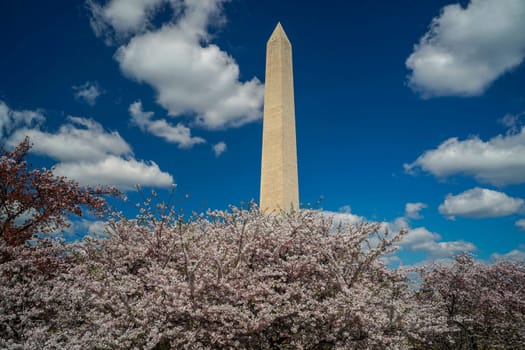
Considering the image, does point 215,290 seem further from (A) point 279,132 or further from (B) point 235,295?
(A) point 279,132

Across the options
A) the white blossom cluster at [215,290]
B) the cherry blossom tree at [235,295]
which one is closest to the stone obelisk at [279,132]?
the white blossom cluster at [215,290]

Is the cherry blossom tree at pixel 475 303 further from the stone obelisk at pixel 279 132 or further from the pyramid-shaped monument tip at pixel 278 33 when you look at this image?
the pyramid-shaped monument tip at pixel 278 33

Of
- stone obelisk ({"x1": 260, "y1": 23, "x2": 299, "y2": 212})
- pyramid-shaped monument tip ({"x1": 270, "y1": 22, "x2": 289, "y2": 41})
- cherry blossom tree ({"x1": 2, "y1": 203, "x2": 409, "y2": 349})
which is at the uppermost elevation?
pyramid-shaped monument tip ({"x1": 270, "y1": 22, "x2": 289, "y2": 41})

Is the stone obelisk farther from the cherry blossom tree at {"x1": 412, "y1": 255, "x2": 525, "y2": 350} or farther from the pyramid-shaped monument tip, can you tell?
the cherry blossom tree at {"x1": 412, "y1": 255, "x2": 525, "y2": 350}

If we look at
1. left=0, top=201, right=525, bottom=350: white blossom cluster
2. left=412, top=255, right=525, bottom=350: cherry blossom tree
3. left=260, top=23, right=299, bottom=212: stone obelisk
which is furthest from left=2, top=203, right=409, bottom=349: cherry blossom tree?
left=260, top=23, right=299, bottom=212: stone obelisk

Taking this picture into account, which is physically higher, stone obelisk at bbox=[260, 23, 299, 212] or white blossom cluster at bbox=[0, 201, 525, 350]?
stone obelisk at bbox=[260, 23, 299, 212]

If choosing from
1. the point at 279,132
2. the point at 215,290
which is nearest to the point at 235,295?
the point at 215,290

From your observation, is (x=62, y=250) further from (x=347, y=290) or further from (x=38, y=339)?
(x=347, y=290)

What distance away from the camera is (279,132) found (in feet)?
57.1

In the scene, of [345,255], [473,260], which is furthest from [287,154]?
[345,255]

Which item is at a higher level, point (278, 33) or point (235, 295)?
point (278, 33)

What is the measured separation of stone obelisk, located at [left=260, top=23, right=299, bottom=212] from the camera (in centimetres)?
1678

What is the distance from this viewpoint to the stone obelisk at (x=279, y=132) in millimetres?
16781

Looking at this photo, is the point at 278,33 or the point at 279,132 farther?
the point at 278,33
